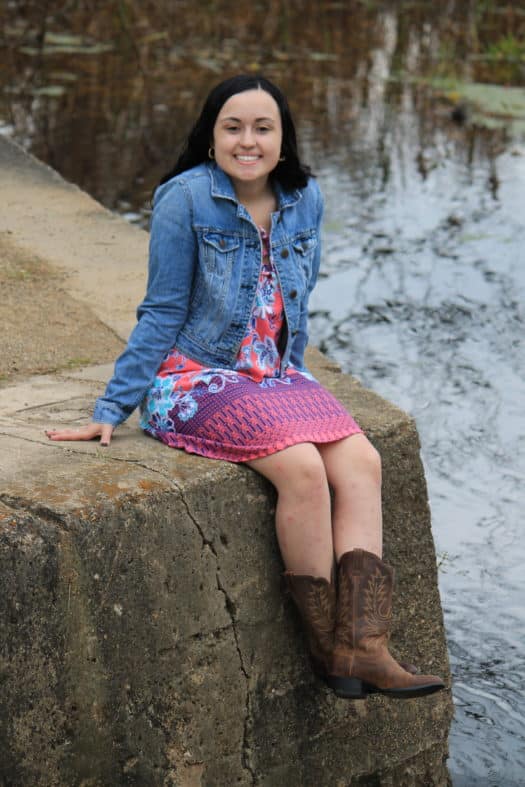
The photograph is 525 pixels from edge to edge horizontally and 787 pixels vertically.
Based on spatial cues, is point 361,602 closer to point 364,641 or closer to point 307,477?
point 364,641

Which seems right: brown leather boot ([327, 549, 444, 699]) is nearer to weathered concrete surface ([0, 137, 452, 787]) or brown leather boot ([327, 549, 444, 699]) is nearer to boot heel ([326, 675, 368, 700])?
boot heel ([326, 675, 368, 700])

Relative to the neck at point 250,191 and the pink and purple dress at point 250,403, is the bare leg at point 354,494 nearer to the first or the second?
the pink and purple dress at point 250,403

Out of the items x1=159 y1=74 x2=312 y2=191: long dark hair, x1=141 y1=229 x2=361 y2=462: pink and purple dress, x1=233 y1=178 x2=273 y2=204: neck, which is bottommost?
x1=141 y1=229 x2=361 y2=462: pink and purple dress

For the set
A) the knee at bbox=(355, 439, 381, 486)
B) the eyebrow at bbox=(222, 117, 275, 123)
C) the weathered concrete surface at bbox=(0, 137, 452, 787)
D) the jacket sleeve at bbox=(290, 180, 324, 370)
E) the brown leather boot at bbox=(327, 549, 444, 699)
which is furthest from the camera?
the jacket sleeve at bbox=(290, 180, 324, 370)

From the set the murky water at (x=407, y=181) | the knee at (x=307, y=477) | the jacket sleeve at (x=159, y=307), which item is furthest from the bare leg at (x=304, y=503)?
the murky water at (x=407, y=181)

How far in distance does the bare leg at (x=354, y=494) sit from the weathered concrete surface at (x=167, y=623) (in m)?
0.13

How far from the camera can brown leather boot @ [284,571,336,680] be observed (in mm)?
2641

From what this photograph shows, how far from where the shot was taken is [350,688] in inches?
103

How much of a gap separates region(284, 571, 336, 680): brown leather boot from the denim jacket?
1.52ft

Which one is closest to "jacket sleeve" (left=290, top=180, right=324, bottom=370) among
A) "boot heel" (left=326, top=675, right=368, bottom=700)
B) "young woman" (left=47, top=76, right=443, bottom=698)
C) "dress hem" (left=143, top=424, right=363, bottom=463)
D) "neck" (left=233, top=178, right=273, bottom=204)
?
"young woman" (left=47, top=76, right=443, bottom=698)

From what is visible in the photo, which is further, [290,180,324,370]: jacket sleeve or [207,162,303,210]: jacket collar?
[290,180,324,370]: jacket sleeve

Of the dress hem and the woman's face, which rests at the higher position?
the woman's face

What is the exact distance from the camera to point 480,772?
11.1 ft

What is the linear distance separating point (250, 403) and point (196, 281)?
0.30 m
